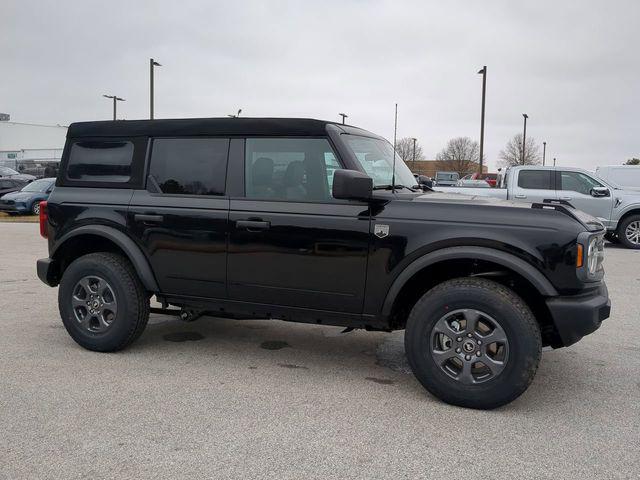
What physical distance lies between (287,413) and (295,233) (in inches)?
48.5

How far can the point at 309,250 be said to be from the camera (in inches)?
163

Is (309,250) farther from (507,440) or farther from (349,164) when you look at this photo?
(507,440)

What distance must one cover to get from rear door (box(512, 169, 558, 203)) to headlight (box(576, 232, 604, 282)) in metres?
9.60

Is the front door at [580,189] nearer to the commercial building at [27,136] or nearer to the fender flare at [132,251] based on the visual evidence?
the fender flare at [132,251]

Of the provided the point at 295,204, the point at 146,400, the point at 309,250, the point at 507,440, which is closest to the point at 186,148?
the point at 295,204

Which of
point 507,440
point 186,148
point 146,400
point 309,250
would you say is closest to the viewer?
point 507,440

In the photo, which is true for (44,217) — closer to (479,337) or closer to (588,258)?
(479,337)

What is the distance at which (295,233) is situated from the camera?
13.7 feet

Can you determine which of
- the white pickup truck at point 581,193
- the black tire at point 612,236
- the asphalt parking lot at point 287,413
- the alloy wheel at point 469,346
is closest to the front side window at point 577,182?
the white pickup truck at point 581,193

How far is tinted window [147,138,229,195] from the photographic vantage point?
178 inches

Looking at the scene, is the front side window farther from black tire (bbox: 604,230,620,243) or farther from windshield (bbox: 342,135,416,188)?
windshield (bbox: 342,135,416,188)

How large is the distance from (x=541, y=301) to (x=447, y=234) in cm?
79

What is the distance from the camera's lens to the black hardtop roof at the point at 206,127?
14.1 ft

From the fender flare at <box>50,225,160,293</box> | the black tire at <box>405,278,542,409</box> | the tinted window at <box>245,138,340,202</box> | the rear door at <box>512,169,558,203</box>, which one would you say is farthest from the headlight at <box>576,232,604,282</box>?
the rear door at <box>512,169,558,203</box>
